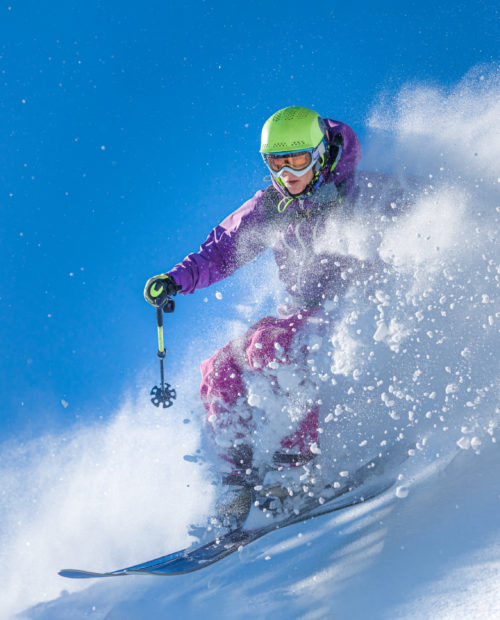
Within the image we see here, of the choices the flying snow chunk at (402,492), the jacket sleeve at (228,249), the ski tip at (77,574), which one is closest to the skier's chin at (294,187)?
the jacket sleeve at (228,249)

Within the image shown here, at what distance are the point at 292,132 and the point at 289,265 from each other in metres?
0.82

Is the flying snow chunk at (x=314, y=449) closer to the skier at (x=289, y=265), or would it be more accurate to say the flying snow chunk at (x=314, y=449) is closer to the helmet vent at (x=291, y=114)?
the skier at (x=289, y=265)

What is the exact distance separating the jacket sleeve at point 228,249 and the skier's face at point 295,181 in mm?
308

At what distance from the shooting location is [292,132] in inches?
129

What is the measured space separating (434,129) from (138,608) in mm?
3533

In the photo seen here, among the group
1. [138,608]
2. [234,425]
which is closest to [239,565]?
[138,608]

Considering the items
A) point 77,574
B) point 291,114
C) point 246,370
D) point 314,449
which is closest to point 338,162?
point 291,114

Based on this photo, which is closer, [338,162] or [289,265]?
[338,162]

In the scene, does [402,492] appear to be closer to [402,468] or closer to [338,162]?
[402,468]

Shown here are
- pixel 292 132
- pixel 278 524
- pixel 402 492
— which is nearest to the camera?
pixel 402 492

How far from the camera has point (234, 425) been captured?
3375mm

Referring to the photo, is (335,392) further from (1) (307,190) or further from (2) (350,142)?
(2) (350,142)

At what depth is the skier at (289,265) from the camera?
3.28 metres

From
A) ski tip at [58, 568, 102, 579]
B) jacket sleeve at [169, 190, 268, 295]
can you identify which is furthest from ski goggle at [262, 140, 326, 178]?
ski tip at [58, 568, 102, 579]
